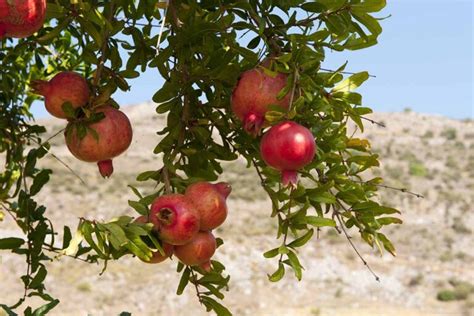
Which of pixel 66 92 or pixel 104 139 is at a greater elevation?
pixel 66 92

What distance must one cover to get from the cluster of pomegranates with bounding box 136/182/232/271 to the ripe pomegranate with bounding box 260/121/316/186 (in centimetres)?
19

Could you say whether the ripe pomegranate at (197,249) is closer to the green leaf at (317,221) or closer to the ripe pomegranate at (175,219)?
the ripe pomegranate at (175,219)

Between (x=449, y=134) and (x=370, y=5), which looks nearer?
(x=370, y=5)

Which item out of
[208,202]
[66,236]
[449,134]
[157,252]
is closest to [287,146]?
[208,202]

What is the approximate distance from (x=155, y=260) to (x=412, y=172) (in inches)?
896

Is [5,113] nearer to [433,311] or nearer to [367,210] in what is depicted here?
[367,210]

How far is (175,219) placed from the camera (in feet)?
4.32

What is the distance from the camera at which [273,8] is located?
1.52m

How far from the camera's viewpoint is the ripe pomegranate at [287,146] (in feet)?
3.96

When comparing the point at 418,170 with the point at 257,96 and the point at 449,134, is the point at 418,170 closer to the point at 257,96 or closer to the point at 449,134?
the point at 449,134

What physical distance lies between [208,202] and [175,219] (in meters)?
0.09

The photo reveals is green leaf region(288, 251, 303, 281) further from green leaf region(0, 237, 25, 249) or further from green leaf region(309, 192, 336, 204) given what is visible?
green leaf region(0, 237, 25, 249)

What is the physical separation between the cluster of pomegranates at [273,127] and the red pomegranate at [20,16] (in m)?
0.38

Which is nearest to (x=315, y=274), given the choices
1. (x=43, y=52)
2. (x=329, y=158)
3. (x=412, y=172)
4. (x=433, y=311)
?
(x=433, y=311)
